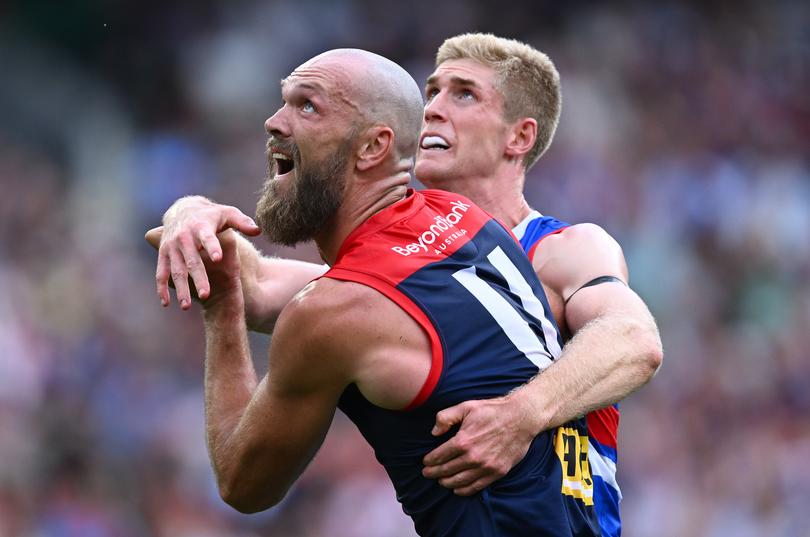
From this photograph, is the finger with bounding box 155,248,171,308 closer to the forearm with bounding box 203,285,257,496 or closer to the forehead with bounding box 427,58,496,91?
the forearm with bounding box 203,285,257,496

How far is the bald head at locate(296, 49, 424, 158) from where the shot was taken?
172 inches

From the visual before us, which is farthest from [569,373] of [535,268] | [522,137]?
[522,137]

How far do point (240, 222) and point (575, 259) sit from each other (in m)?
1.41

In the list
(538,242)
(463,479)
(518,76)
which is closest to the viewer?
(463,479)

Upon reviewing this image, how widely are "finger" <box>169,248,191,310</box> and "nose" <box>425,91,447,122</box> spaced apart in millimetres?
1893

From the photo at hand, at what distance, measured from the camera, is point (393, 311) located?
388 centimetres

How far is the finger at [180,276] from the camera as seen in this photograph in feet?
13.4

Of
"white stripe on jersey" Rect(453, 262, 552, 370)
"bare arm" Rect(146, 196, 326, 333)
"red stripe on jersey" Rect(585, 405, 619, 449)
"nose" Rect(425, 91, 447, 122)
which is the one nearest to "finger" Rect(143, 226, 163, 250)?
"bare arm" Rect(146, 196, 326, 333)

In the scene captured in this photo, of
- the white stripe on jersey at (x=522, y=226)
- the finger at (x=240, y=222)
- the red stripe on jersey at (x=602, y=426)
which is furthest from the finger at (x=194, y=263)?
the white stripe on jersey at (x=522, y=226)

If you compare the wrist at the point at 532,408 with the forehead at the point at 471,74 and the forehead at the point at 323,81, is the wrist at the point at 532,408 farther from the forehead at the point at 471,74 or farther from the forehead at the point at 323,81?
the forehead at the point at 471,74

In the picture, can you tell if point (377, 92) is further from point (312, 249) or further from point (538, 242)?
point (312, 249)

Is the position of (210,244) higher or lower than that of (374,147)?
lower

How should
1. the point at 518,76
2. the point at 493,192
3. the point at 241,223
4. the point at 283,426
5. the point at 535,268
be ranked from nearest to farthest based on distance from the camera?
the point at 283,426 < the point at 241,223 < the point at 535,268 < the point at 493,192 < the point at 518,76

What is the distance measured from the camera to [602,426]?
4.79m
